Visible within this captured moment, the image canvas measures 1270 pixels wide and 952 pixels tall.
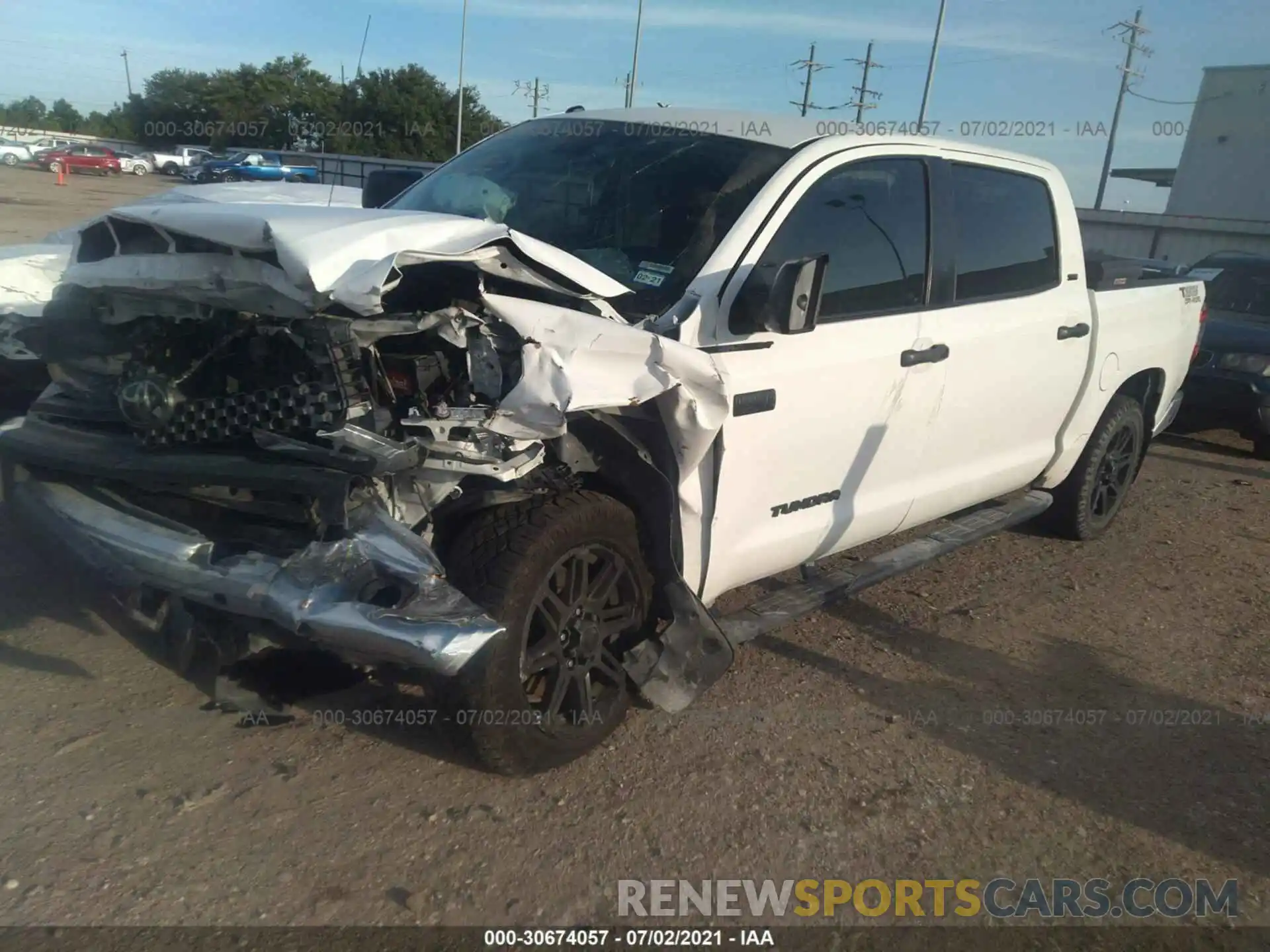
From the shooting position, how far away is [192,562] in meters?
2.74

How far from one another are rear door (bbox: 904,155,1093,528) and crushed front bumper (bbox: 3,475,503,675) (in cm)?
237

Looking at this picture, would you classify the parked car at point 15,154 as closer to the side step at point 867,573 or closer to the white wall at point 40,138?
the white wall at point 40,138

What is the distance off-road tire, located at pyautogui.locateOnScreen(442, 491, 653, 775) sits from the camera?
2.85 metres

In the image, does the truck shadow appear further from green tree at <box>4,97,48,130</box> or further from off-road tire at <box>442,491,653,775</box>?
green tree at <box>4,97,48,130</box>

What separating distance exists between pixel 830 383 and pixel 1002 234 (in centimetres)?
158

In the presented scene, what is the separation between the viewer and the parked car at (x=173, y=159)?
47.9 metres

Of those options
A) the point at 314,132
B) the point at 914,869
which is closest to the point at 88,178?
the point at 314,132

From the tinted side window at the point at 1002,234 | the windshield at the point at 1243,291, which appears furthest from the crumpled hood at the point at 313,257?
the windshield at the point at 1243,291

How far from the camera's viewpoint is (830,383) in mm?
3617

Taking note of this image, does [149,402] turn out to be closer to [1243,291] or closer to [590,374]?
[590,374]

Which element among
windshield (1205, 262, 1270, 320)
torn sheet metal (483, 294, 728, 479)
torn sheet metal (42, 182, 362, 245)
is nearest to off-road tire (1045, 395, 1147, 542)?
torn sheet metal (483, 294, 728, 479)

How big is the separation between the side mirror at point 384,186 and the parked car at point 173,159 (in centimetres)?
4747

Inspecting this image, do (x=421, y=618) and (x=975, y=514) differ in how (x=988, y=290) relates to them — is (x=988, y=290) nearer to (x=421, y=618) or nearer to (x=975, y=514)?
(x=975, y=514)

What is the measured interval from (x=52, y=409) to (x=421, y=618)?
175cm
